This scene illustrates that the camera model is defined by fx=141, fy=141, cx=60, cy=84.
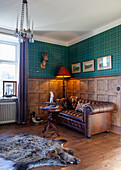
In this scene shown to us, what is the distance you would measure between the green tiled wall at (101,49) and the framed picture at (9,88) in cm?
232

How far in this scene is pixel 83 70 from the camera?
5156mm

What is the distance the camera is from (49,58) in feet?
18.1

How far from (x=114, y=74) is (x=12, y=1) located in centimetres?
315

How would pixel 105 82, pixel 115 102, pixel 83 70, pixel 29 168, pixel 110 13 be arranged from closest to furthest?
1. pixel 29 168
2. pixel 110 13
3. pixel 115 102
4. pixel 105 82
5. pixel 83 70

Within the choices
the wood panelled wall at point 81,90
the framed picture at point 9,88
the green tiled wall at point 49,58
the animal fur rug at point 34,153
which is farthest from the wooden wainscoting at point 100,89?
the framed picture at point 9,88

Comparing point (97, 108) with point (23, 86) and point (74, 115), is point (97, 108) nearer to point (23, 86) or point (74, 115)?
point (74, 115)

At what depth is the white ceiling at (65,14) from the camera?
316cm

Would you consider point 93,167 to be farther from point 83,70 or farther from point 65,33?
point 65,33

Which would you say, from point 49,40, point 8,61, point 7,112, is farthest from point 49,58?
point 7,112

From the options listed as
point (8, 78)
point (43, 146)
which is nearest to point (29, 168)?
point (43, 146)

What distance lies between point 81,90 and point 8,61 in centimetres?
281

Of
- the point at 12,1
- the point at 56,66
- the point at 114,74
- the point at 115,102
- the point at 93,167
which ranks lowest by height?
the point at 93,167

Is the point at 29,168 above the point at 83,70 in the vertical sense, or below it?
below

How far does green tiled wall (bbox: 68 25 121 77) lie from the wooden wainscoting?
0.21m
